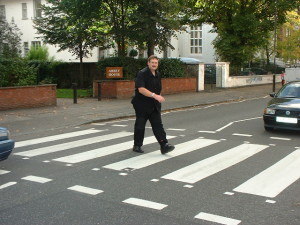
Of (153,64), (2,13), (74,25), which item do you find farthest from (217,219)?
(2,13)

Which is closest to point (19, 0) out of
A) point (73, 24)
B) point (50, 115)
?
point (73, 24)

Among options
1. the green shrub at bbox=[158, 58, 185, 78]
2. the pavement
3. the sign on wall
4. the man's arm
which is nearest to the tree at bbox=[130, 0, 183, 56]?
the sign on wall

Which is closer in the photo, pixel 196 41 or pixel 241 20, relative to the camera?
pixel 241 20

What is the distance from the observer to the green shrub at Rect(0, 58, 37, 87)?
15981 mm

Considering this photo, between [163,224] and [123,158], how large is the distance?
3.30m

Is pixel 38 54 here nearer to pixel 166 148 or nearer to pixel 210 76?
pixel 210 76

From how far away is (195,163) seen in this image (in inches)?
287

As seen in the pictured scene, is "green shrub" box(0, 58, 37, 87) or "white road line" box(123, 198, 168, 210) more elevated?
"green shrub" box(0, 58, 37, 87)

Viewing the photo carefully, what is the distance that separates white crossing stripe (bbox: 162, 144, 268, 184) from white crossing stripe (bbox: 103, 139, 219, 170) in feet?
2.30

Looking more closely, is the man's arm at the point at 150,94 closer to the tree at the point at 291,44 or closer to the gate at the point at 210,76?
the gate at the point at 210,76

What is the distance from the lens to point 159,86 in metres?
7.88

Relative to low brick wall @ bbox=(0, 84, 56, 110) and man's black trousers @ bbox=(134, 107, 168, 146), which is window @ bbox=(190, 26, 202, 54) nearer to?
low brick wall @ bbox=(0, 84, 56, 110)

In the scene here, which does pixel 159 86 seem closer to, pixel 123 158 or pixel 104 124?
pixel 123 158

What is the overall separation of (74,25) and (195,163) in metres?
16.8
